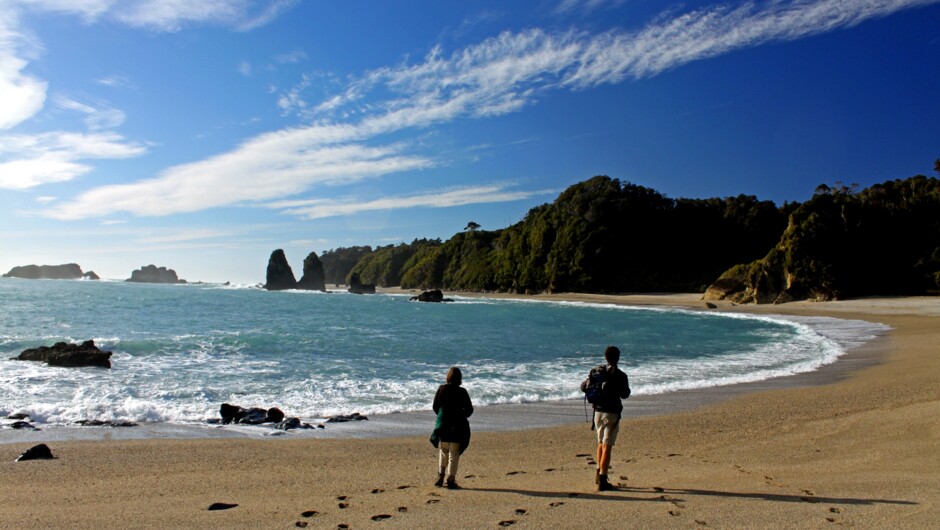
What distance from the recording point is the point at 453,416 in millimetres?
6832

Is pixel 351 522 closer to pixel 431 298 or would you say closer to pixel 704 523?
pixel 704 523

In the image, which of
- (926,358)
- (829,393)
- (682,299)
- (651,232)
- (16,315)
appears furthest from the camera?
(651,232)

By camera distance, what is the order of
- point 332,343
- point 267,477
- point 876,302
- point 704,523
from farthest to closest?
point 876,302 < point 332,343 < point 267,477 < point 704,523

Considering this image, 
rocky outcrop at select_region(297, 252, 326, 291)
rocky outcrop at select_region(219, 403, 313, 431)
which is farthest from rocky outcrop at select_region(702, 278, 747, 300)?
rocky outcrop at select_region(297, 252, 326, 291)

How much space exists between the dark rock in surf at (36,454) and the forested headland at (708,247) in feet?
225

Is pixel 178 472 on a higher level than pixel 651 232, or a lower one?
lower

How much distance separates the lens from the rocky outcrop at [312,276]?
15788 cm

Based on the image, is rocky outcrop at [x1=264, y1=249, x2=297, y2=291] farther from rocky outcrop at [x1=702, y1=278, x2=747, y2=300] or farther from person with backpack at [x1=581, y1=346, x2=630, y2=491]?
person with backpack at [x1=581, y1=346, x2=630, y2=491]

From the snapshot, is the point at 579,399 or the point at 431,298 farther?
the point at 431,298

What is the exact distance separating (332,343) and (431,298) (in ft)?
187

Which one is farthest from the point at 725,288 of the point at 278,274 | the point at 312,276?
the point at 278,274

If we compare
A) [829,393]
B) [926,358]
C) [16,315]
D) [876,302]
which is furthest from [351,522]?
[876,302]

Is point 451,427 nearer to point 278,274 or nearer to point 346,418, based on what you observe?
point 346,418

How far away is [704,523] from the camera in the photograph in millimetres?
5172
